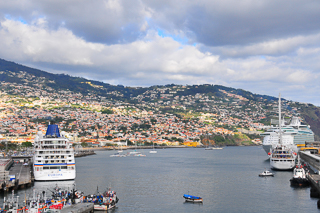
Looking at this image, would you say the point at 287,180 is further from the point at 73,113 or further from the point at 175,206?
the point at 73,113

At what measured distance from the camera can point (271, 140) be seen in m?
86.0

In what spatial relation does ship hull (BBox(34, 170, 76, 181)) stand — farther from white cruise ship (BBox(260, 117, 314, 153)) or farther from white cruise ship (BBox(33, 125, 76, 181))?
white cruise ship (BBox(260, 117, 314, 153))

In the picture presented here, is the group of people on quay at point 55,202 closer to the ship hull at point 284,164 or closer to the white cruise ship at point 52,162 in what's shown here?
the white cruise ship at point 52,162

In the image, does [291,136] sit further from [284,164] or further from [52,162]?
[52,162]

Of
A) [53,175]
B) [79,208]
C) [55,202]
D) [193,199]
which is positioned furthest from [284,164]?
[55,202]

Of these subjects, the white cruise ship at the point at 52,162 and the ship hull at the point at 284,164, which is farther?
the ship hull at the point at 284,164

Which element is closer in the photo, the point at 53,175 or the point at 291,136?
the point at 53,175

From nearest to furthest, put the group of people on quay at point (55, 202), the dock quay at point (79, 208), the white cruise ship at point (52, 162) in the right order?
the group of people on quay at point (55, 202)
the dock quay at point (79, 208)
the white cruise ship at point (52, 162)

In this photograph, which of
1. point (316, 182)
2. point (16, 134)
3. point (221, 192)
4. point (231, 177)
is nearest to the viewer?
point (316, 182)

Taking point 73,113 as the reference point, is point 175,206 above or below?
below

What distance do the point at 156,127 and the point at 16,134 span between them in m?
82.5

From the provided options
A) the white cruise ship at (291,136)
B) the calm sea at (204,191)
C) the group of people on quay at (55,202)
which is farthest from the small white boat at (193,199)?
the white cruise ship at (291,136)

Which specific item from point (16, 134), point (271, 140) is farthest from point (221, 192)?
point (16, 134)

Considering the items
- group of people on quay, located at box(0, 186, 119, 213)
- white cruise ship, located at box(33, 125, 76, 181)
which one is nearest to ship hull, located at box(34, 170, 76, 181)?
white cruise ship, located at box(33, 125, 76, 181)
